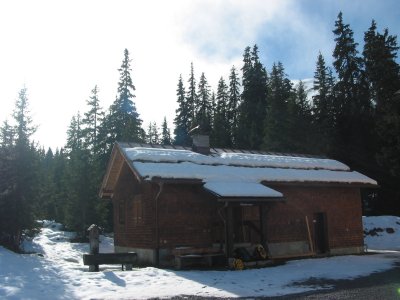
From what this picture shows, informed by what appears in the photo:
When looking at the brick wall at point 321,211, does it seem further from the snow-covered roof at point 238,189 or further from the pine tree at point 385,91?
the pine tree at point 385,91

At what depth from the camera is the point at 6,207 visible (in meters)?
24.3

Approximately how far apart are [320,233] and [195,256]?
8.36 meters

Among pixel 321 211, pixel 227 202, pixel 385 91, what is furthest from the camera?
pixel 385 91

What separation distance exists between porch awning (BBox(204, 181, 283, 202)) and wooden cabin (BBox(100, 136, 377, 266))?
38mm

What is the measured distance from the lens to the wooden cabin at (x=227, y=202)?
17062 millimetres

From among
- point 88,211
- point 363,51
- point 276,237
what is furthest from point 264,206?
point 363,51

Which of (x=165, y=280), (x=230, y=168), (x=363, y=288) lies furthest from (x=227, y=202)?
(x=363, y=288)

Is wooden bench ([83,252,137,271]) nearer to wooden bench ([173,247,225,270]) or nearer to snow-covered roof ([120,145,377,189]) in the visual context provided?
wooden bench ([173,247,225,270])

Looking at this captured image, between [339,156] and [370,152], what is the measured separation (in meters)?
3.11

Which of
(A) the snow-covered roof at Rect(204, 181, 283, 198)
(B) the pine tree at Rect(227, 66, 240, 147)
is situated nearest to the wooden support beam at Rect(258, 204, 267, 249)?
(A) the snow-covered roof at Rect(204, 181, 283, 198)

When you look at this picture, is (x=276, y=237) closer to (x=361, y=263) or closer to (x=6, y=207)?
(x=361, y=263)

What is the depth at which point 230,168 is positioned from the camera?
19500 mm

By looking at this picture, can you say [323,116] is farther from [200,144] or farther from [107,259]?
[107,259]

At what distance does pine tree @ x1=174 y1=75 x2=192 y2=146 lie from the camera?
202 ft
